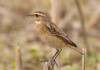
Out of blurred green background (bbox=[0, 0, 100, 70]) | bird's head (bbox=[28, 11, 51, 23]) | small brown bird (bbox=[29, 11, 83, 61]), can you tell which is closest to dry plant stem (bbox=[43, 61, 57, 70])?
small brown bird (bbox=[29, 11, 83, 61])

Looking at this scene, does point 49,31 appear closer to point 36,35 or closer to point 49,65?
point 49,65

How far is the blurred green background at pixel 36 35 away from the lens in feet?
34.0

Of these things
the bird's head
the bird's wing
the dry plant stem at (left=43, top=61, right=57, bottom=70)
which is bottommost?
the dry plant stem at (left=43, top=61, right=57, bottom=70)

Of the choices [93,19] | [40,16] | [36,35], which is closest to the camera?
[40,16]

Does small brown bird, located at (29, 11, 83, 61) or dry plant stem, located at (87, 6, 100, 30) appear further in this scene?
dry plant stem, located at (87, 6, 100, 30)

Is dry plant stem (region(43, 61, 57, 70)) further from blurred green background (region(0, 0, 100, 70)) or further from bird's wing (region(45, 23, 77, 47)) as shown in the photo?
blurred green background (region(0, 0, 100, 70))

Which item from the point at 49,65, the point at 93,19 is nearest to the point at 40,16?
the point at 49,65

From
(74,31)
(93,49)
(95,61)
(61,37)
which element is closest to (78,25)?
(74,31)

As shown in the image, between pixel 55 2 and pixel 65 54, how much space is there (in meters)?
1.30

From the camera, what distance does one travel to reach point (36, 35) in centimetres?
1214

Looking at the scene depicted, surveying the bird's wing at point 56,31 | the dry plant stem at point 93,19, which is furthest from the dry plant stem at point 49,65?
the dry plant stem at point 93,19

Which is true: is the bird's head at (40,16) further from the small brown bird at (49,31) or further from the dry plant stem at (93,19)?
the dry plant stem at (93,19)

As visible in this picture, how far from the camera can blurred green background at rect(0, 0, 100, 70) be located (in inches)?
408

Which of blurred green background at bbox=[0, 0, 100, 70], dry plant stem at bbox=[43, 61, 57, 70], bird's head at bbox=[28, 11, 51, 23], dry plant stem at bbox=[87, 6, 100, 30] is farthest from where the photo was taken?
dry plant stem at bbox=[87, 6, 100, 30]
